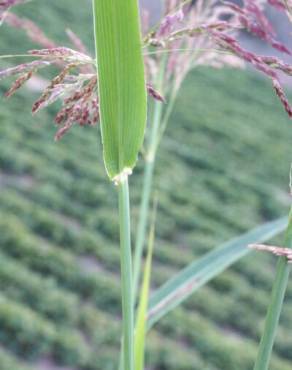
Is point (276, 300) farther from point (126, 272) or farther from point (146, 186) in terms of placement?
point (146, 186)

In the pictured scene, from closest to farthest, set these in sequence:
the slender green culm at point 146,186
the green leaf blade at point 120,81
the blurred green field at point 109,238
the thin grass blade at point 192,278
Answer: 1. the green leaf blade at point 120,81
2. the thin grass blade at point 192,278
3. the slender green culm at point 146,186
4. the blurred green field at point 109,238

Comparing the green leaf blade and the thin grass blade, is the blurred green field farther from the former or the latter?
the green leaf blade

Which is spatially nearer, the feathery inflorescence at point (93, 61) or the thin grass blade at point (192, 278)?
the feathery inflorescence at point (93, 61)

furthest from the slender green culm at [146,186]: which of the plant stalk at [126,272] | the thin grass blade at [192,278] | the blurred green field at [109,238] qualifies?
the blurred green field at [109,238]

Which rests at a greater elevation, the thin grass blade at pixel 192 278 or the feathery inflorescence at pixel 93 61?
the feathery inflorescence at pixel 93 61

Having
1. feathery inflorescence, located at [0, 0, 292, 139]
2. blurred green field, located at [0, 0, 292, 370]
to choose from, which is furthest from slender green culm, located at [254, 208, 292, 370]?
blurred green field, located at [0, 0, 292, 370]

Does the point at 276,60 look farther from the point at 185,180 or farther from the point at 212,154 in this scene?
the point at 212,154

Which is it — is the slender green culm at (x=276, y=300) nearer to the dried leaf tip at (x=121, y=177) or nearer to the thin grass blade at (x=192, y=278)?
the dried leaf tip at (x=121, y=177)

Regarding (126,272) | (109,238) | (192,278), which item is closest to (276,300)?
(126,272)
